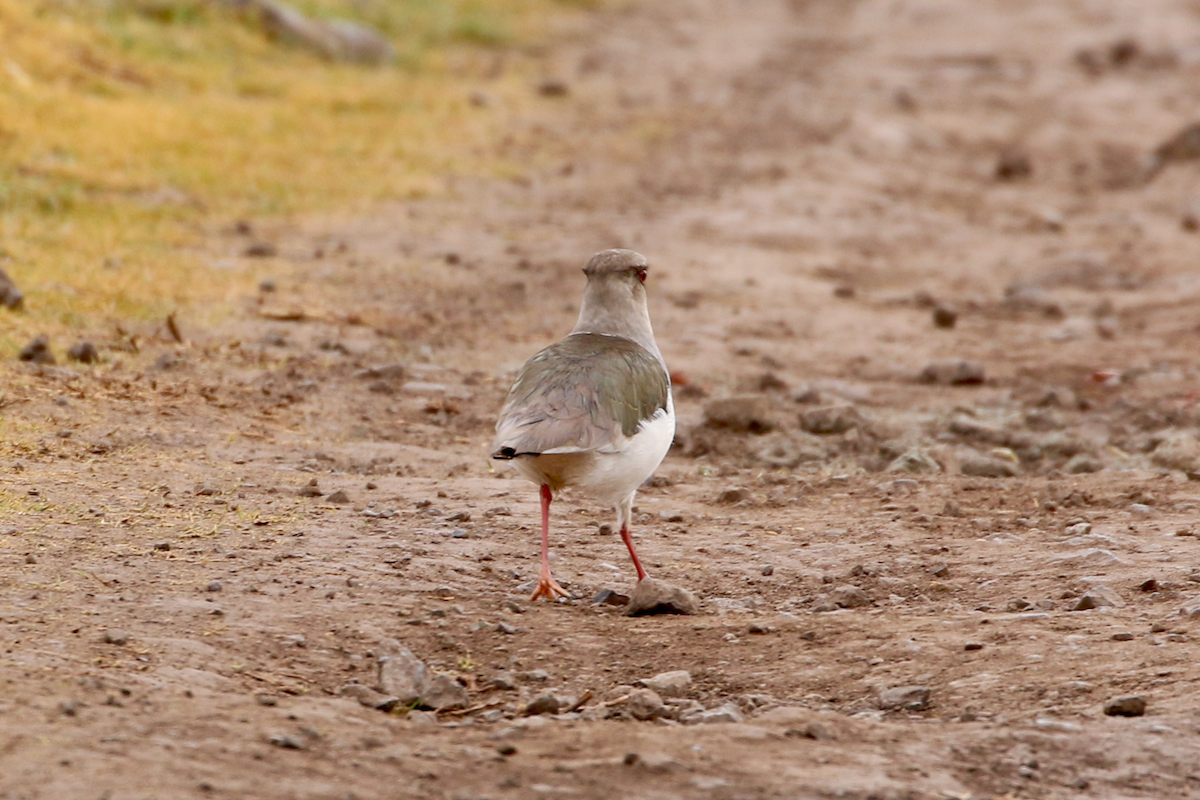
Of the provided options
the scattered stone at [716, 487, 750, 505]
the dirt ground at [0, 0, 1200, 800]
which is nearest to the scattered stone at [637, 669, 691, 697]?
the dirt ground at [0, 0, 1200, 800]

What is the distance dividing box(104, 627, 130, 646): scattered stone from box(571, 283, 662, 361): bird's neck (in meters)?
2.23

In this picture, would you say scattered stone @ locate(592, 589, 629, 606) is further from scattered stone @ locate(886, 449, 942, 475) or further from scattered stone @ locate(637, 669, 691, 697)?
scattered stone @ locate(886, 449, 942, 475)

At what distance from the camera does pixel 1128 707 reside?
172 inches

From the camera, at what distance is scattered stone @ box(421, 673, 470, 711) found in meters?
4.45

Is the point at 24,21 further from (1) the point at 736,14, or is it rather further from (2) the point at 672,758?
(1) the point at 736,14

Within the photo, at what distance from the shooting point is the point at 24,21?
45.0ft

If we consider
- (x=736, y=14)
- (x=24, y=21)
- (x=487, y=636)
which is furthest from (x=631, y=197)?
(x=736, y=14)

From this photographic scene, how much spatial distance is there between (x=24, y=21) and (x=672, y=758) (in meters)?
11.8

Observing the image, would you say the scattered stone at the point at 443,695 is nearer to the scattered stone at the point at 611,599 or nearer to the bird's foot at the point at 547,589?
the bird's foot at the point at 547,589

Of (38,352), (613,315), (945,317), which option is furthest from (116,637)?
(945,317)

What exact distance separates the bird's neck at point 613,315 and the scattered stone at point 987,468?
1.96 metres

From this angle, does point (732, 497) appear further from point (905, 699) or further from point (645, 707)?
point (645, 707)

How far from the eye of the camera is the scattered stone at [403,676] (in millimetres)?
4461

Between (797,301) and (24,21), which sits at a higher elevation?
(24,21)
